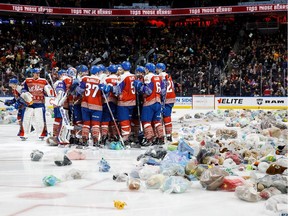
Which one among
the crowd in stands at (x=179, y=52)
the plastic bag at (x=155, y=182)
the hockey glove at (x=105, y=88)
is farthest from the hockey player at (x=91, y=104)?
the crowd in stands at (x=179, y=52)

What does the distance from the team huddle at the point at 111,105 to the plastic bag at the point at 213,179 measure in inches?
142

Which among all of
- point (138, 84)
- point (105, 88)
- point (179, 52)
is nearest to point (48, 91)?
point (105, 88)

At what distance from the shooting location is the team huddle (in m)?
8.14

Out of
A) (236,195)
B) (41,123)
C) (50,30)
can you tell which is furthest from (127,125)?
(50,30)

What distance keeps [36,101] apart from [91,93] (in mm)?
1622

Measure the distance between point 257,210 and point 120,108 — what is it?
4.67 m

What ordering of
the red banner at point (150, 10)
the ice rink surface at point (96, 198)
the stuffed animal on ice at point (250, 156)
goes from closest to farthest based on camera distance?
1. the ice rink surface at point (96, 198)
2. the stuffed animal on ice at point (250, 156)
3. the red banner at point (150, 10)

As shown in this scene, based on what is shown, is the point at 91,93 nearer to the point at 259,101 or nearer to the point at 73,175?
the point at 73,175

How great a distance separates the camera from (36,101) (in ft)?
30.3

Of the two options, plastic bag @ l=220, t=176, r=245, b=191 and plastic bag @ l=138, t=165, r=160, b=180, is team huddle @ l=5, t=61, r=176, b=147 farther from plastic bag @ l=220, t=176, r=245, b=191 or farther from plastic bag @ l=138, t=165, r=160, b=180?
plastic bag @ l=220, t=176, r=245, b=191

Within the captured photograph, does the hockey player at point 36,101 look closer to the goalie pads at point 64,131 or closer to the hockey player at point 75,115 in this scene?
the hockey player at point 75,115

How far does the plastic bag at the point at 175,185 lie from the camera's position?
175 inches

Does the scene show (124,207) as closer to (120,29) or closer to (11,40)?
(11,40)

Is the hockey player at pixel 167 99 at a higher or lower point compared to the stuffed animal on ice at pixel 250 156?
higher
